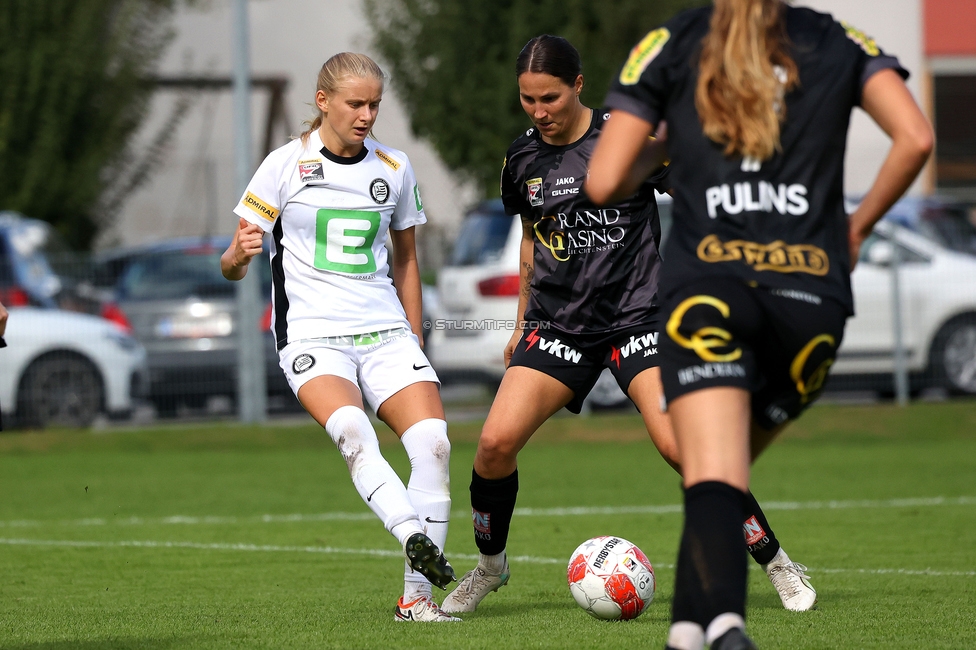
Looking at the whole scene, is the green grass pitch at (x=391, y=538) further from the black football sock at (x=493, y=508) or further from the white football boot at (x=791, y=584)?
the black football sock at (x=493, y=508)

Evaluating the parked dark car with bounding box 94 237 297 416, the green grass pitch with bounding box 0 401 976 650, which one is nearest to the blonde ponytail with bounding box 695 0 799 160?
the green grass pitch with bounding box 0 401 976 650

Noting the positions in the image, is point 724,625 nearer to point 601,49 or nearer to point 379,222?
point 379,222

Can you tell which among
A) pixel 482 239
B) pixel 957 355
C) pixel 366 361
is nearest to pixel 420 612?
pixel 366 361

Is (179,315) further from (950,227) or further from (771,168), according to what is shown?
(771,168)

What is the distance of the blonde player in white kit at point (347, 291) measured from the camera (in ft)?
17.2

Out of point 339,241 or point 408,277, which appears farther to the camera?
point 408,277

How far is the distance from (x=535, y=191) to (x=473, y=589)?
62.6 inches

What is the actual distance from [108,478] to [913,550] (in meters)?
6.92

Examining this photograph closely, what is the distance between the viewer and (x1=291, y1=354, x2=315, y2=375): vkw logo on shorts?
5.25 meters

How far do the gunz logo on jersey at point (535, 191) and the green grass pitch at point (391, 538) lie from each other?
5.24 ft

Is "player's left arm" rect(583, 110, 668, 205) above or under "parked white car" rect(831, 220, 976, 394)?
above

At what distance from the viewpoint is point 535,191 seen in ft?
18.1

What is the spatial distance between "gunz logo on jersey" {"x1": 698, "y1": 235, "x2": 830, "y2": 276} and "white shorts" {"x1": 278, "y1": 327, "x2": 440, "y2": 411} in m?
2.14

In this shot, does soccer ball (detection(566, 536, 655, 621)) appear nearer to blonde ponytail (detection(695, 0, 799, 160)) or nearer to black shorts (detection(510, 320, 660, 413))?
black shorts (detection(510, 320, 660, 413))
